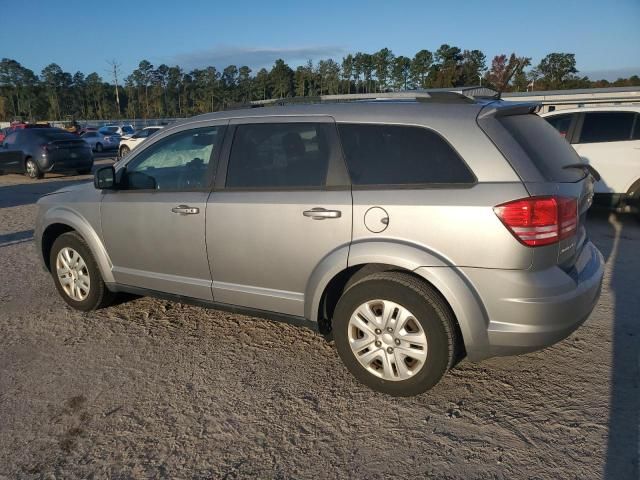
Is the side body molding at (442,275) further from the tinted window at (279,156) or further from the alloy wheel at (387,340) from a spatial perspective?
the tinted window at (279,156)

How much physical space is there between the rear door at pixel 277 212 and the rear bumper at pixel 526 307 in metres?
0.90

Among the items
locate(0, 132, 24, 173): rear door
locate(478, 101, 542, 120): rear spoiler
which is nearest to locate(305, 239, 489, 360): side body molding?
locate(478, 101, 542, 120): rear spoiler

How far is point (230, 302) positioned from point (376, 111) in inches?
68.1

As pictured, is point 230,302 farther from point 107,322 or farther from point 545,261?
point 545,261

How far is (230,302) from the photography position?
12.5 feet

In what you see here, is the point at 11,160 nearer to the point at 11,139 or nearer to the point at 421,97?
the point at 11,139

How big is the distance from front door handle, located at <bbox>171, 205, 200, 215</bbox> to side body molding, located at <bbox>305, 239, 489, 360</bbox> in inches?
50.6

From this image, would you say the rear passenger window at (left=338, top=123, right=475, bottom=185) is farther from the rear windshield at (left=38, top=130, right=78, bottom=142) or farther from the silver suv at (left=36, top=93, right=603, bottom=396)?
the rear windshield at (left=38, top=130, right=78, bottom=142)

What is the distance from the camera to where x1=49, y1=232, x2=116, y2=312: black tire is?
456cm

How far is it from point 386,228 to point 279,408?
4.20 ft

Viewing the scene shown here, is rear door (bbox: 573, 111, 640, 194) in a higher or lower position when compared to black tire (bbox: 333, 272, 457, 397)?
higher

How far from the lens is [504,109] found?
3.09 m

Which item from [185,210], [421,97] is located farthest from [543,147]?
[185,210]

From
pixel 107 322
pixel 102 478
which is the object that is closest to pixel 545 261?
pixel 102 478
